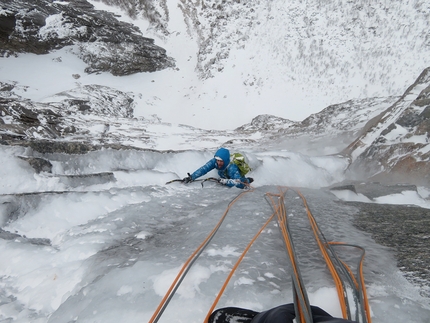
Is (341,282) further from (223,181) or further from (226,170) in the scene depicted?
(226,170)

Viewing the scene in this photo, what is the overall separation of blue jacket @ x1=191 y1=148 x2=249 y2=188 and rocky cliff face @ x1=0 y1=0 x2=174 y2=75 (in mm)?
18813

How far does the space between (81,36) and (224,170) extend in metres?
20.7

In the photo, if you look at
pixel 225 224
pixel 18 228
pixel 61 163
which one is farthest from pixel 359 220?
pixel 61 163

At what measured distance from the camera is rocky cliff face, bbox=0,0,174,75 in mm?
18234

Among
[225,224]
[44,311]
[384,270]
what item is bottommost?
[44,311]

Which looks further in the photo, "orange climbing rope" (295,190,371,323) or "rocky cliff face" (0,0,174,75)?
"rocky cliff face" (0,0,174,75)

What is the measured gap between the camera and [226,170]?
501 centimetres

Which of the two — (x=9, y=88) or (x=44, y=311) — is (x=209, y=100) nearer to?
(x=9, y=88)

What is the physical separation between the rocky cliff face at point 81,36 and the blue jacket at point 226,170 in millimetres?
18813

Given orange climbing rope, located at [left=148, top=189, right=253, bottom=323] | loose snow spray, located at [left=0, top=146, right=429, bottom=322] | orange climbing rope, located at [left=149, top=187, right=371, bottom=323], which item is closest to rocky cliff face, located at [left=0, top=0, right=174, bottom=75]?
loose snow spray, located at [left=0, top=146, right=429, bottom=322]

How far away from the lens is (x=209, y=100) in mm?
18609

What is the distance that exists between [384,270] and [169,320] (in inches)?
57.5

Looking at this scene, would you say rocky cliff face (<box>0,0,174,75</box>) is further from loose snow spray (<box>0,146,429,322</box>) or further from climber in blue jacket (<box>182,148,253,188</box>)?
loose snow spray (<box>0,146,429,322</box>)

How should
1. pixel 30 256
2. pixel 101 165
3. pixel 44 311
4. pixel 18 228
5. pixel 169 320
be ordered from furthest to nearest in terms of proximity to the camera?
1. pixel 101 165
2. pixel 18 228
3. pixel 30 256
4. pixel 44 311
5. pixel 169 320
